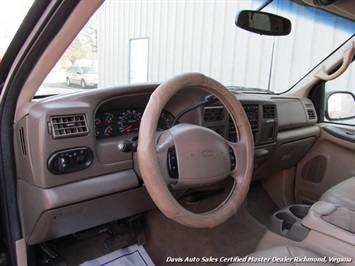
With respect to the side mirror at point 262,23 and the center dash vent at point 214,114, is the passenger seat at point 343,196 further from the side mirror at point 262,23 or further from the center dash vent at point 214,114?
the side mirror at point 262,23

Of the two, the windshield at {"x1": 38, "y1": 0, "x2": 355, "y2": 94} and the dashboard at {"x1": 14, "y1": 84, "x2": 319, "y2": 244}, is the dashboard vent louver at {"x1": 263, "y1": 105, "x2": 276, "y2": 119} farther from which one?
the windshield at {"x1": 38, "y1": 0, "x2": 355, "y2": 94}

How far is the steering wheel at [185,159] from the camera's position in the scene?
1.04m

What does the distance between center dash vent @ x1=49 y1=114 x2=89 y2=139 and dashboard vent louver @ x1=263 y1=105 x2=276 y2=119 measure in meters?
1.24

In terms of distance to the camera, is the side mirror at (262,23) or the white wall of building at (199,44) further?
the white wall of building at (199,44)

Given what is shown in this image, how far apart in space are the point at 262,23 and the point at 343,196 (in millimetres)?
1097

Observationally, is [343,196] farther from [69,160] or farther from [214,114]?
[69,160]

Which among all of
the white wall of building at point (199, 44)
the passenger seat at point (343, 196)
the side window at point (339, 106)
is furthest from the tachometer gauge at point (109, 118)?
the white wall of building at point (199, 44)

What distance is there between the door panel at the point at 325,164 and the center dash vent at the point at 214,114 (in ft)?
4.03

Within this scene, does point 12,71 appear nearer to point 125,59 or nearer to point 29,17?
point 29,17

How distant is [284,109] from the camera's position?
2.32 meters

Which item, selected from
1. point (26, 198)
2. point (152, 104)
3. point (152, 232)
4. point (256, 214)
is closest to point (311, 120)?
point (256, 214)

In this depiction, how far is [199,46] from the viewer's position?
4.60 m

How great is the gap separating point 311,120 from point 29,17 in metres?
2.22

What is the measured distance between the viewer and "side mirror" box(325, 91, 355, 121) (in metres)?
2.78
